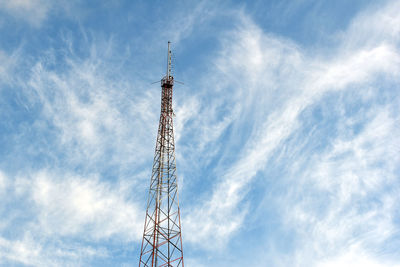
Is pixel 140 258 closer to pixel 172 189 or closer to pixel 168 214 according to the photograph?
pixel 168 214

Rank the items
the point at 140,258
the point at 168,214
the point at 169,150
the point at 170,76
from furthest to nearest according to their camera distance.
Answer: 1. the point at 170,76
2. the point at 169,150
3. the point at 168,214
4. the point at 140,258

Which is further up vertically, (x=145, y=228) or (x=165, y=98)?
(x=165, y=98)

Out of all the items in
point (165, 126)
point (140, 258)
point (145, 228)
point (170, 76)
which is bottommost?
point (140, 258)

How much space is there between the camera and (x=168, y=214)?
168 feet

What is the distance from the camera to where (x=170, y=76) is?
60.0m

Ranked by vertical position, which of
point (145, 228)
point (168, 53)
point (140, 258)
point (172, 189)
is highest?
point (168, 53)

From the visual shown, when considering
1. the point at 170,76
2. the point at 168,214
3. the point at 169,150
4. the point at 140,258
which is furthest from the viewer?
the point at 170,76

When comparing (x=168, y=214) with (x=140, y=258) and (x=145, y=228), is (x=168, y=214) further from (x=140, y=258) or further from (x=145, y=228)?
(x=140, y=258)

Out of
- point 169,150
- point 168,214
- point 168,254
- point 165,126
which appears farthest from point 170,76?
point 168,254

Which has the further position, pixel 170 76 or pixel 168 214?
pixel 170 76

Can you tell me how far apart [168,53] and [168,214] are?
2753 cm

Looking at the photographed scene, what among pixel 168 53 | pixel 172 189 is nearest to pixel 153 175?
pixel 172 189

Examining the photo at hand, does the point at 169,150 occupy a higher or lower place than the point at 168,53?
lower

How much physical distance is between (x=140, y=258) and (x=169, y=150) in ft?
52.8
